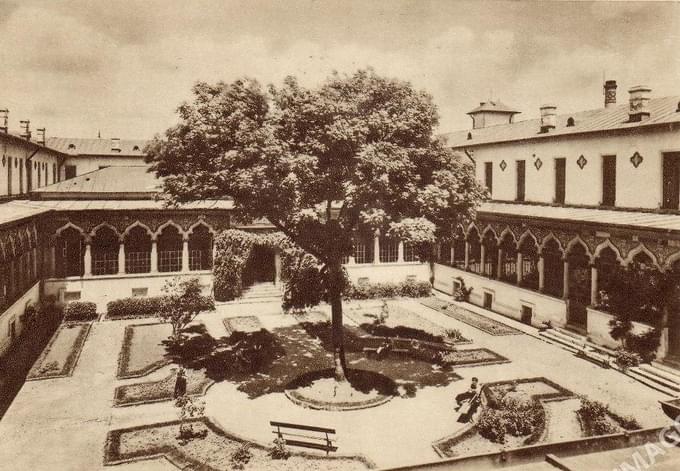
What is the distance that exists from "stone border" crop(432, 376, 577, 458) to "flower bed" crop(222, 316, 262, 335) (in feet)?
40.8

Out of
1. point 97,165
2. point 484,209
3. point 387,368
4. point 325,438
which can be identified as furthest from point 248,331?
point 97,165

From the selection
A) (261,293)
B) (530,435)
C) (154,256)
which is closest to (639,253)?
(530,435)

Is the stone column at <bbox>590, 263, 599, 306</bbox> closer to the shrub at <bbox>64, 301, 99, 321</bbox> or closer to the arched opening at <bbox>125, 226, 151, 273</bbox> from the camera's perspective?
the arched opening at <bbox>125, 226, 151, 273</bbox>

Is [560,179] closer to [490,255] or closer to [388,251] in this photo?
[490,255]

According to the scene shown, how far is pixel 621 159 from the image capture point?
25000mm

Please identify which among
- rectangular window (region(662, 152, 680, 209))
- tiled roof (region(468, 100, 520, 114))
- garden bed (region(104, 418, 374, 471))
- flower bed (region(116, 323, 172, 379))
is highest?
tiled roof (region(468, 100, 520, 114))

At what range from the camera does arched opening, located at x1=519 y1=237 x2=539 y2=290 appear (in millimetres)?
28703

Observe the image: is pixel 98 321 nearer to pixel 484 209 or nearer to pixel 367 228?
pixel 367 228

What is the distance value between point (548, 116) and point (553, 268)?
28.9 feet

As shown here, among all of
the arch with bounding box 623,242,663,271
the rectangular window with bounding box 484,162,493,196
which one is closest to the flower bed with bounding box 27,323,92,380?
the arch with bounding box 623,242,663,271

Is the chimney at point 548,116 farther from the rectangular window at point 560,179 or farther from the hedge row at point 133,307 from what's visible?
the hedge row at point 133,307

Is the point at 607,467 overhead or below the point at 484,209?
below

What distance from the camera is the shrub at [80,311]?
28781 mm

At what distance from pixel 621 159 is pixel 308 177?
16.0m
